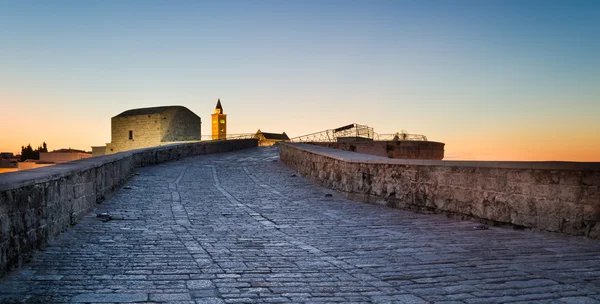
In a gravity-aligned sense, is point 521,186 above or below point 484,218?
above

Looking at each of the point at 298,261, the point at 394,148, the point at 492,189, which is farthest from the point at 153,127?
the point at 298,261

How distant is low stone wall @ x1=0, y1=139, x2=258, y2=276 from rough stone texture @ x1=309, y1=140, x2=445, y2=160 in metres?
20.5

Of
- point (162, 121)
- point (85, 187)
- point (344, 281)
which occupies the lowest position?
point (344, 281)

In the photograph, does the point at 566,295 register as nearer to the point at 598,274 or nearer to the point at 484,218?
the point at 598,274

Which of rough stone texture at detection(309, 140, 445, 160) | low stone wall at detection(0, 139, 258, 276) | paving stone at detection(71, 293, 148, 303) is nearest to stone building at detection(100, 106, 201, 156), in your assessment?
rough stone texture at detection(309, 140, 445, 160)

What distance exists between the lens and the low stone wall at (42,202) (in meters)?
4.77

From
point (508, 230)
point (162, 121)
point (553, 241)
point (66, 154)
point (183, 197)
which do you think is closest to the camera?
point (553, 241)

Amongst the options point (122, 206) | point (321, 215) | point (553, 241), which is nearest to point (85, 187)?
point (122, 206)

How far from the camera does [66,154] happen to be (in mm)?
67375

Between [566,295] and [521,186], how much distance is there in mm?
3373

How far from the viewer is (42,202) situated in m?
5.88

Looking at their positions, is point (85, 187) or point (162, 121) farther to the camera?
point (162, 121)

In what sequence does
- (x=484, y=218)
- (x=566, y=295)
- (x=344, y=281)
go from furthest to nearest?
(x=484, y=218), (x=344, y=281), (x=566, y=295)

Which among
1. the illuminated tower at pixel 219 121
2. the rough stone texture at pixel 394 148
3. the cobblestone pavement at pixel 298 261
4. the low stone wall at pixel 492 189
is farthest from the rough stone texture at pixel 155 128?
the cobblestone pavement at pixel 298 261
